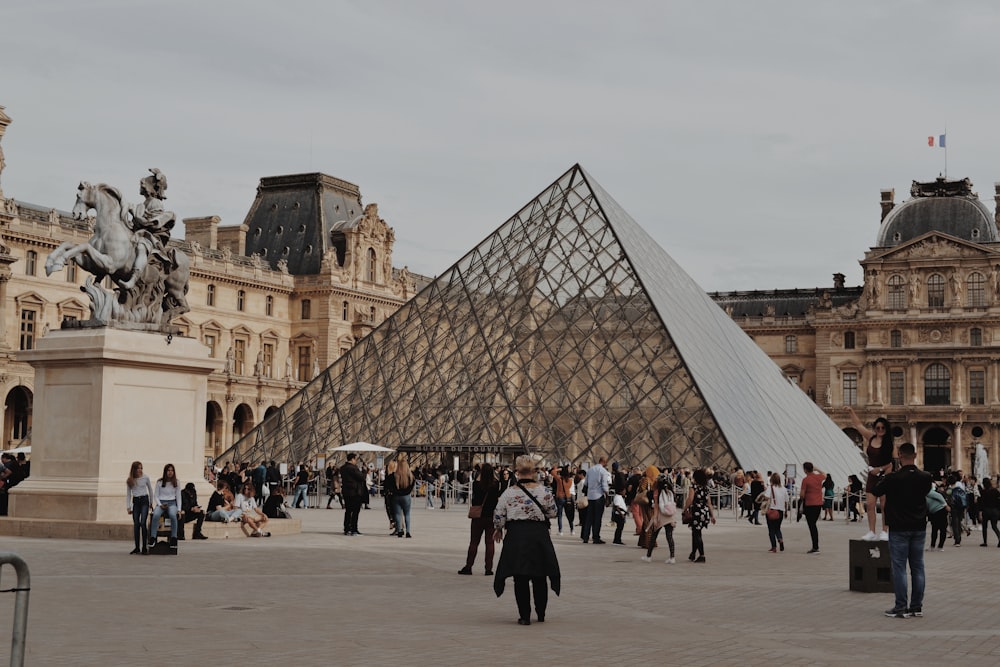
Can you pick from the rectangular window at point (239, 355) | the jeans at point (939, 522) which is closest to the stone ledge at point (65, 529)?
the jeans at point (939, 522)

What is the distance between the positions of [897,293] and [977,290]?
441 centimetres

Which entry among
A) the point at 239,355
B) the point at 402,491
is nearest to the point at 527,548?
the point at 402,491

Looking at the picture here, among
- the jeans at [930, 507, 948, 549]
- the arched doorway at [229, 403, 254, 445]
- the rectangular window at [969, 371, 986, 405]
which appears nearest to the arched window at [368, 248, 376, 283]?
the arched doorway at [229, 403, 254, 445]

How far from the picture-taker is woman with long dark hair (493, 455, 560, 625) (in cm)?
891

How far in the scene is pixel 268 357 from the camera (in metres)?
65.7

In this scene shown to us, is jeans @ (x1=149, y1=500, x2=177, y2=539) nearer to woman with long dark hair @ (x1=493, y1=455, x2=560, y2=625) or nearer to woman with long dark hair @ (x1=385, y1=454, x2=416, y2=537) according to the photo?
woman with long dark hair @ (x1=385, y1=454, x2=416, y2=537)

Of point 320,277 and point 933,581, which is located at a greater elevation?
point 320,277

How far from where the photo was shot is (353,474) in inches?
744

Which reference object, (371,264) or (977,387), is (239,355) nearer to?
(371,264)

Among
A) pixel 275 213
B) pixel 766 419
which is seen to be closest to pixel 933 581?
pixel 766 419

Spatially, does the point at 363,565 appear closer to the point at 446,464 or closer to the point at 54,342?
the point at 54,342

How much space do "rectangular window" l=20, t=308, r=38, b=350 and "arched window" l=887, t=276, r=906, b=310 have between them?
48.3 m

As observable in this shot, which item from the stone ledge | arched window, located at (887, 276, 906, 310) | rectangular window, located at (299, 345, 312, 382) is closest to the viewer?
the stone ledge

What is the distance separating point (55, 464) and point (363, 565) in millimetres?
4244
